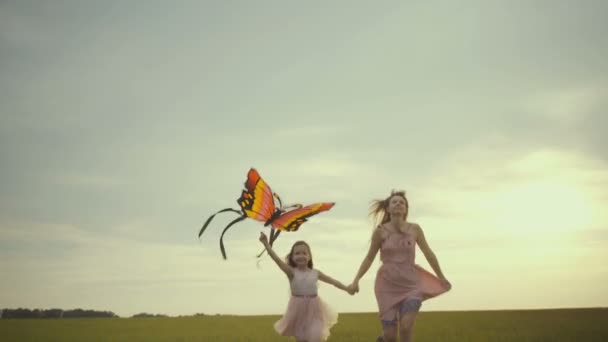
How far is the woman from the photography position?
9.57 metres

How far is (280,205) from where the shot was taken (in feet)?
30.4

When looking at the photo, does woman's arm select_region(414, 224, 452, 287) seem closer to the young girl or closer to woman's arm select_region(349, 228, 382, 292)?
woman's arm select_region(349, 228, 382, 292)

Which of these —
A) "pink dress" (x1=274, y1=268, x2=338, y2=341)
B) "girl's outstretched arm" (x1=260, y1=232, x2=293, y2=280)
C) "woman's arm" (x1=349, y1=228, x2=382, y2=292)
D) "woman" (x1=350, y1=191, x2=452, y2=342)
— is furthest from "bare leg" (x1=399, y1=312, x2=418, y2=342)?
"girl's outstretched arm" (x1=260, y1=232, x2=293, y2=280)

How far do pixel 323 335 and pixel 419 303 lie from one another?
1516 mm

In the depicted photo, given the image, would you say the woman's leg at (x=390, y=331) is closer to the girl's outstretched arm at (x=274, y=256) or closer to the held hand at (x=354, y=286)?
the held hand at (x=354, y=286)

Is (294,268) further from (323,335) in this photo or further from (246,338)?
(246,338)

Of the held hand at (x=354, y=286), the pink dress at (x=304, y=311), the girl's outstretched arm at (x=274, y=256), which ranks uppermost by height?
the girl's outstretched arm at (x=274, y=256)

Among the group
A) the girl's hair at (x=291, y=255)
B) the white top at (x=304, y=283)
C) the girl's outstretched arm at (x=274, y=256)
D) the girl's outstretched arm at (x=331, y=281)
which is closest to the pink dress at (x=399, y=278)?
the girl's outstretched arm at (x=331, y=281)

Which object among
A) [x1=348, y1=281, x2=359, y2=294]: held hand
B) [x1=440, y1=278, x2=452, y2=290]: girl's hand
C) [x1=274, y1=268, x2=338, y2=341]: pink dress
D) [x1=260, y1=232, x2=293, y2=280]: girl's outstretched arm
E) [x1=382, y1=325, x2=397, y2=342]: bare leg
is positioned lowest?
[x1=382, y1=325, x2=397, y2=342]: bare leg

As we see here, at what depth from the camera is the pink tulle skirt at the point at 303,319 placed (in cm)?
969

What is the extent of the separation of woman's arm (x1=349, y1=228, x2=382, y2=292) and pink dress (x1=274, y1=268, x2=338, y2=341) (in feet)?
2.02

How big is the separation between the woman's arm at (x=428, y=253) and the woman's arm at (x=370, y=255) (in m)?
0.60

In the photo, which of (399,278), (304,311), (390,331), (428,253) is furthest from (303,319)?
(428,253)

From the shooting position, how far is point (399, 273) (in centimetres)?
966
